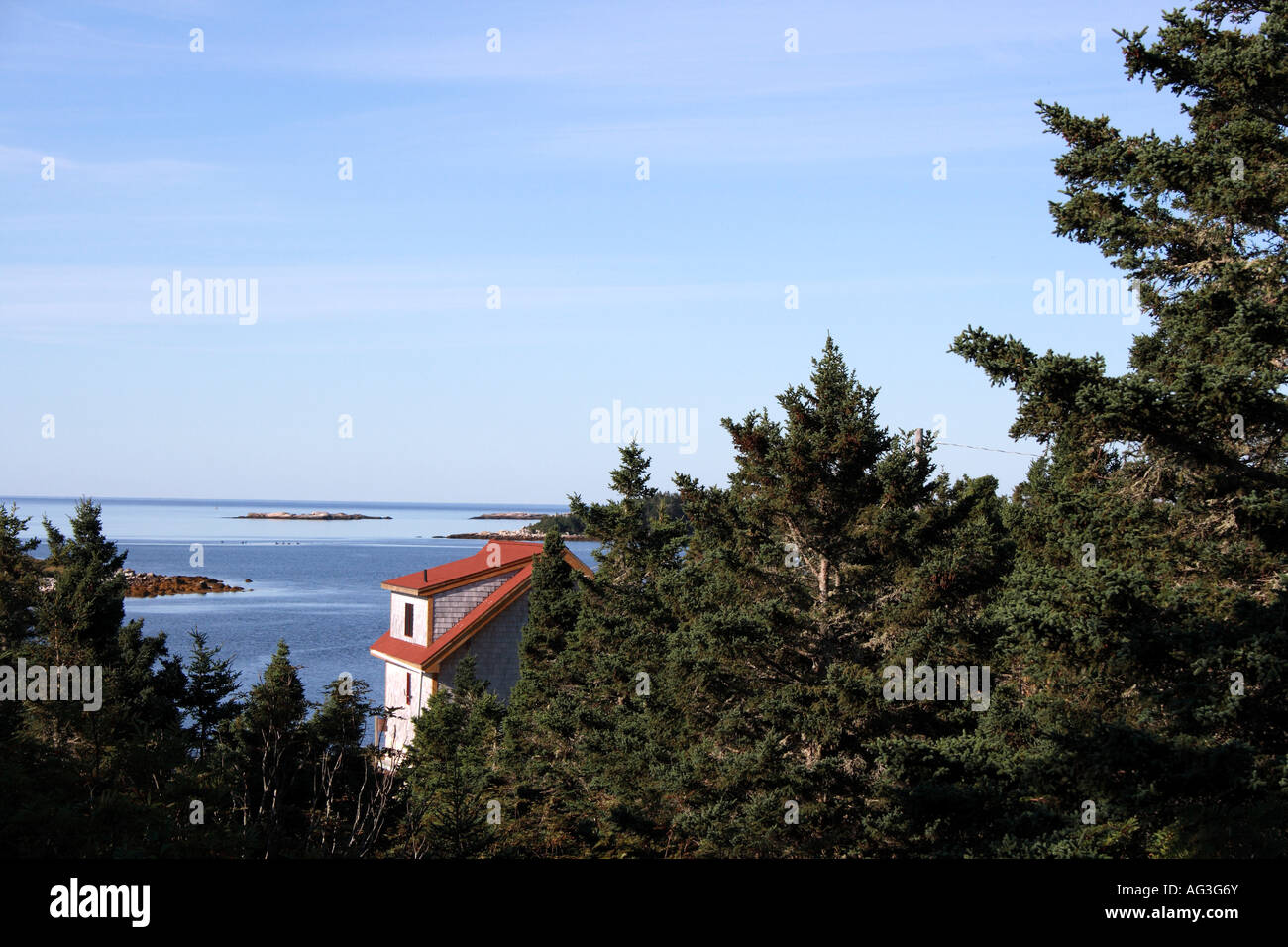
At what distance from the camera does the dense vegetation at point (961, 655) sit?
12016mm

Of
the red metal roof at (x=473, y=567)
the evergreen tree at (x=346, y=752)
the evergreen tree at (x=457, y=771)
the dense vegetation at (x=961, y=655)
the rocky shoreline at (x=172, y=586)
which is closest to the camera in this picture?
the evergreen tree at (x=457, y=771)

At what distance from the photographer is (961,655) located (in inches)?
725

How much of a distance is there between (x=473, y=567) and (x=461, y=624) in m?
2.98

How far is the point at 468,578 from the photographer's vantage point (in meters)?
41.8

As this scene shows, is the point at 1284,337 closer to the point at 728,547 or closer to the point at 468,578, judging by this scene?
the point at 728,547

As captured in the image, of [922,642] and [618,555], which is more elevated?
[618,555]

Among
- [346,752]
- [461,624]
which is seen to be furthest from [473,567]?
[346,752]

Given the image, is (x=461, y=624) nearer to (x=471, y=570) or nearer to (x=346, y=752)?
(x=471, y=570)

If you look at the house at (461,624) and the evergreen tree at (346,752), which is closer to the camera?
the evergreen tree at (346,752)

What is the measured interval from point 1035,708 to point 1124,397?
343 inches

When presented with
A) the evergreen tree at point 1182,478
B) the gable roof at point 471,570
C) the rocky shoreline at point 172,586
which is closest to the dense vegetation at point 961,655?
the evergreen tree at point 1182,478

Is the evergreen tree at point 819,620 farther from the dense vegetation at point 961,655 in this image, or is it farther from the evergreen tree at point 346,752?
the evergreen tree at point 346,752

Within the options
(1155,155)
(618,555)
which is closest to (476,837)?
(1155,155)
